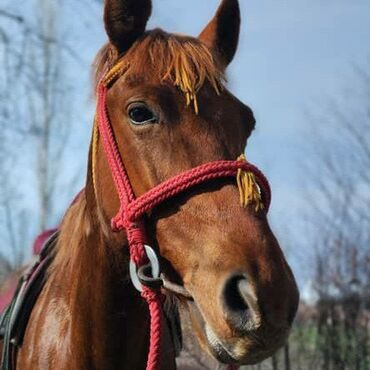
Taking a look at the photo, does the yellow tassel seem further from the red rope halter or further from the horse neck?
the horse neck

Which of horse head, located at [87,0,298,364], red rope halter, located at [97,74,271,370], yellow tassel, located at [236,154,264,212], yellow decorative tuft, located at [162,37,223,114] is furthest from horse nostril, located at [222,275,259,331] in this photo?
yellow decorative tuft, located at [162,37,223,114]

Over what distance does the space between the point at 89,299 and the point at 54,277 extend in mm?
462

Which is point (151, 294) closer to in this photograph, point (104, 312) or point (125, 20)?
point (104, 312)

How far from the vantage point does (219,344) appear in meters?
2.65

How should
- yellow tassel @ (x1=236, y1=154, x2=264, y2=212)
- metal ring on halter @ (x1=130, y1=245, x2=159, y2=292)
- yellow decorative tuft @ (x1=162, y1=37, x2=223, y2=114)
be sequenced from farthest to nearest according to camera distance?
yellow decorative tuft @ (x1=162, y1=37, x2=223, y2=114) < metal ring on halter @ (x1=130, y1=245, x2=159, y2=292) < yellow tassel @ (x1=236, y1=154, x2=264, y2=212)

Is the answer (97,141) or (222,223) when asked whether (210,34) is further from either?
(222,223)

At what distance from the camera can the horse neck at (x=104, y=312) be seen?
3354 mm

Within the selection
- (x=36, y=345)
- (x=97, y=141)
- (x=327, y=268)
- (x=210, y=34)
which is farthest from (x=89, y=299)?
(x=327, y=268)

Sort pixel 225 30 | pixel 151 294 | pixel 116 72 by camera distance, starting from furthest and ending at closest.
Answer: pixel 225 30, pixel 116 72, pixel 151 294

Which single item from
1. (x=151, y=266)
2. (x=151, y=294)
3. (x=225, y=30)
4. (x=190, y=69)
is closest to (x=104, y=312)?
(x=151, y=294)

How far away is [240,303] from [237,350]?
151 millimetres

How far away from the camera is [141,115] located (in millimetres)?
3031

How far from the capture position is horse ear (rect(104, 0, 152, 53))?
10.8 feet

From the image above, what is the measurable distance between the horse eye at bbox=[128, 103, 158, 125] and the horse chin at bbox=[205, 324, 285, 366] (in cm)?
78
